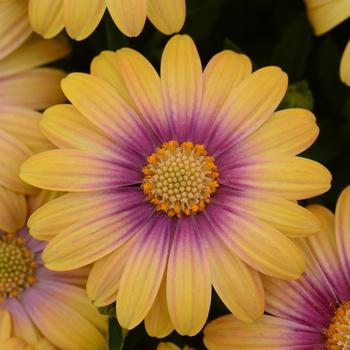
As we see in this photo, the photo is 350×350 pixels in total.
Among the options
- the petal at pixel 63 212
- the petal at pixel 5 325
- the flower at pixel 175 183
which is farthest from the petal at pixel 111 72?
the petal at pixel 5 325

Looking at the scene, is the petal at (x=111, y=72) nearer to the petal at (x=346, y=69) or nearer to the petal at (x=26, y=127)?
the petal at (x=26, y=127)

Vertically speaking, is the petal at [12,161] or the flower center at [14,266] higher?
the petal at [12,161]

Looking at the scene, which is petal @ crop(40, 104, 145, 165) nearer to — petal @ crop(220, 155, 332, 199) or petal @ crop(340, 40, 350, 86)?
petal @ crop(220, 155, 332, 199)

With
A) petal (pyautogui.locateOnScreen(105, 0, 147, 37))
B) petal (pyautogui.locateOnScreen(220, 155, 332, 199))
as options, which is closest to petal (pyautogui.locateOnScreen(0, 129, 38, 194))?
petal (pyautogui.locateOnScreen(105, 0, 147, 37))

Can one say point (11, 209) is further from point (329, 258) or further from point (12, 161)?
point (329, 258)

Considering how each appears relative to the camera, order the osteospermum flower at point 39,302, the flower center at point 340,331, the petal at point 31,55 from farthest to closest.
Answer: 1. the petal at point 31,55
2. the osteospermum flower at point 39,302
3. the flower center at point 340,331

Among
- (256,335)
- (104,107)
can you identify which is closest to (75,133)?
(104,107)
